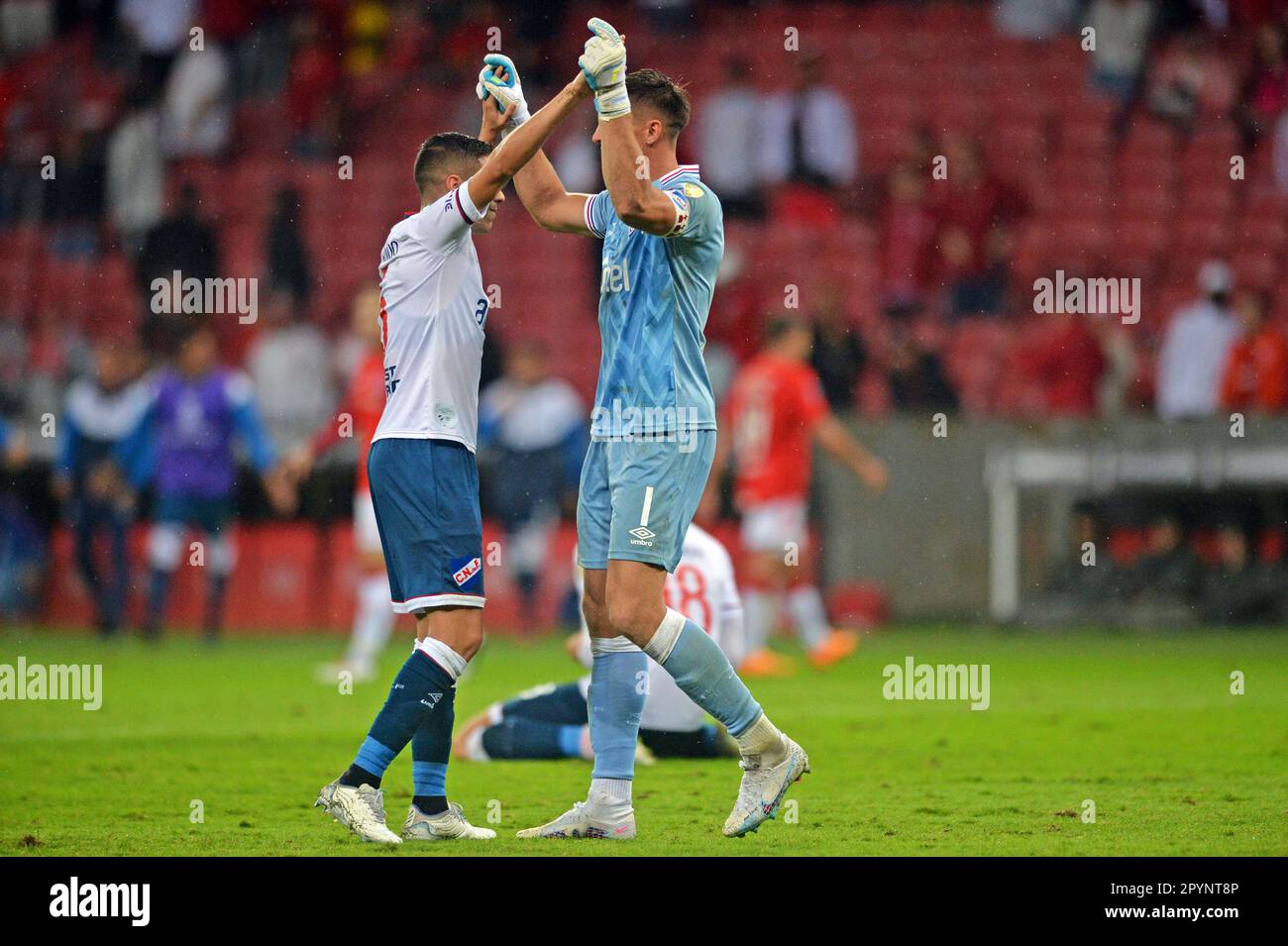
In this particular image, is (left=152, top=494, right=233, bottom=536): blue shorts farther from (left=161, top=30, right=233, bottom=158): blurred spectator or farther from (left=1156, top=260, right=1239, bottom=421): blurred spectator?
(left=1156, top=260, right=1239, bottom=421): blurred spectator

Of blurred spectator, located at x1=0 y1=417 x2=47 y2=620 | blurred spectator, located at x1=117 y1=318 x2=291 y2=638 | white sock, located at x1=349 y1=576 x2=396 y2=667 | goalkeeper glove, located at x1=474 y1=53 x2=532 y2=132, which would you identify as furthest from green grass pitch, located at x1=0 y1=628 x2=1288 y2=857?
blurred spectator, located at x1=0 y1=417 x2=47 y2=620

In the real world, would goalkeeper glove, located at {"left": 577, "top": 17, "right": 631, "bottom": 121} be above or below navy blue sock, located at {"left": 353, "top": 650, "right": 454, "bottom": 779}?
above

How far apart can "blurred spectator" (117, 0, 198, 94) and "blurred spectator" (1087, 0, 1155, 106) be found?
34.3 feet

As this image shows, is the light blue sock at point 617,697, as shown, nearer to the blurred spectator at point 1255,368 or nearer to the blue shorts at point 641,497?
the blue shorts at point 641,497

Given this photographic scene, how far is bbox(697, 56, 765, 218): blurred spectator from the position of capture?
18.8 m

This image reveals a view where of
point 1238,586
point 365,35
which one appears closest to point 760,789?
point 1238,586

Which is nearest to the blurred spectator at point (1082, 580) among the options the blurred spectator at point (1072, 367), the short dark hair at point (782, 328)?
the blurred spectator at point (1072, 367)

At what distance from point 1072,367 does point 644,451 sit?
1160 centimetres

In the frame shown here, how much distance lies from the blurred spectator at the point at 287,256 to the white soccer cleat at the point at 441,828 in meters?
12.7

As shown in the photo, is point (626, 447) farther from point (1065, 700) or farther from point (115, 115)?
point (115, 115)

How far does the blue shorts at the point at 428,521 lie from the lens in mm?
6219

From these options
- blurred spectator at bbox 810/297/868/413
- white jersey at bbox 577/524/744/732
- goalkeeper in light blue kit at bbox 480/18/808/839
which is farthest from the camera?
blurred spectator at bbox 810/297/868/413

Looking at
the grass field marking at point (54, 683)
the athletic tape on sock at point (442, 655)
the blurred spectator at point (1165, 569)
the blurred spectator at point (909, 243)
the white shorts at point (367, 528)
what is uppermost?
the blurred spectator at point (909, 243)

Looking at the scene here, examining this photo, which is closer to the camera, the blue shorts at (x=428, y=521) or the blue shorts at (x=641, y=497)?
the blue shorts at (x=641, y=497)
